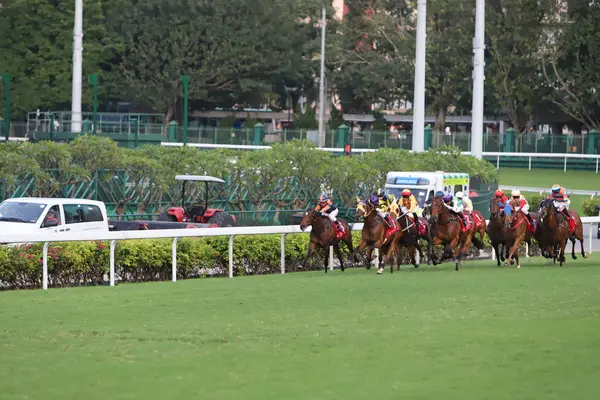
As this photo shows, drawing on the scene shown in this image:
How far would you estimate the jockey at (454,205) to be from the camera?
74.5ft

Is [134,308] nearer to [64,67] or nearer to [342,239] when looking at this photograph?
[342,239]

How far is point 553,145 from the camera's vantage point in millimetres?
62719

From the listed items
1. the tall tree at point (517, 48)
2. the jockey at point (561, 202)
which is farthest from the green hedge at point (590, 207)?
the tall tree at point (517, 48)

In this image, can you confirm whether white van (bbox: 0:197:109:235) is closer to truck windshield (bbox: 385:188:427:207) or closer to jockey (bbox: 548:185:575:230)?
jockey (bbox: 548:185:575:230)

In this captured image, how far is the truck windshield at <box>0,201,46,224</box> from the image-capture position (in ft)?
72.3

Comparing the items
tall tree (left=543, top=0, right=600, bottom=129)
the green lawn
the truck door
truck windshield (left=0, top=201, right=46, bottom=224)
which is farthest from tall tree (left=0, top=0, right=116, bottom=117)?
the green lawn

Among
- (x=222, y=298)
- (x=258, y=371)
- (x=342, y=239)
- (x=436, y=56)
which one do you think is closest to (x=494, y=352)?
(x=258, y=371)

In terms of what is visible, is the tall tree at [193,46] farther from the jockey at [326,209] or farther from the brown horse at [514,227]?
the jockey at [326,209]

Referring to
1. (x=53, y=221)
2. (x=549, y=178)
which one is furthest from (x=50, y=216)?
(x=549, y=178)

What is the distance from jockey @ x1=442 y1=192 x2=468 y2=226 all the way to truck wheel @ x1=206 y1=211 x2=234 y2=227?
16.8ft

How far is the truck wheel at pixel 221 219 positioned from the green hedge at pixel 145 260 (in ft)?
9.10

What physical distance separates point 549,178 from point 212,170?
2824 cm

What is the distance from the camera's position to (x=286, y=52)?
241 ft

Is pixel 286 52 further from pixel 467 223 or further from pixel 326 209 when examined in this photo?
pixel 326 209
